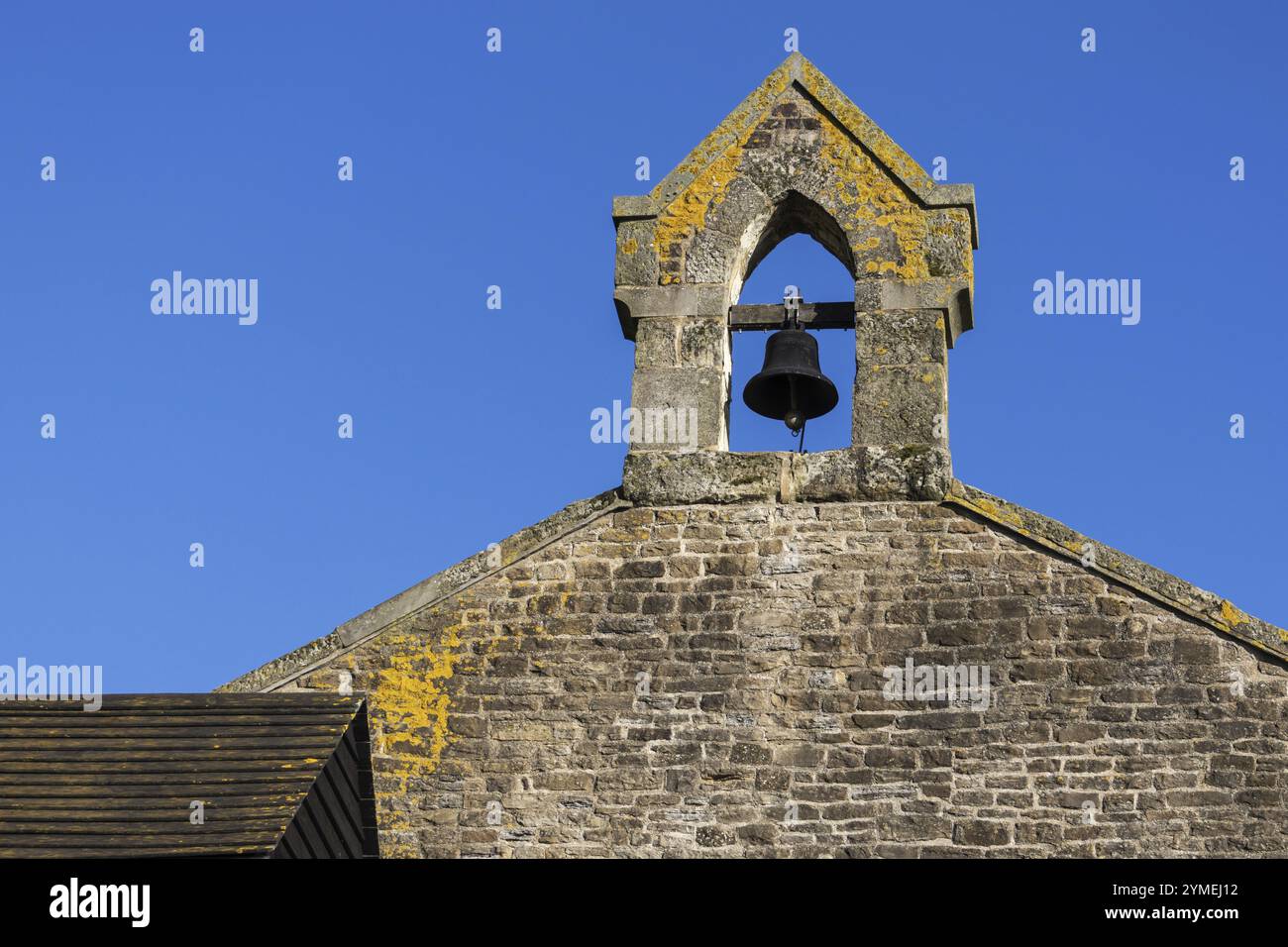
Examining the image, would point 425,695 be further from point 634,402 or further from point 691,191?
point 691,191

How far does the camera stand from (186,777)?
1002cm

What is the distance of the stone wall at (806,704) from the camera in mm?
11367

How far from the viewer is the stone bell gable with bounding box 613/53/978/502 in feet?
41.1

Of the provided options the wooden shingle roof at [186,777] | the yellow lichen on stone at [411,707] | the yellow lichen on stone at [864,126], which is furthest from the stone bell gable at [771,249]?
the wooden shingle roof at [186,777]

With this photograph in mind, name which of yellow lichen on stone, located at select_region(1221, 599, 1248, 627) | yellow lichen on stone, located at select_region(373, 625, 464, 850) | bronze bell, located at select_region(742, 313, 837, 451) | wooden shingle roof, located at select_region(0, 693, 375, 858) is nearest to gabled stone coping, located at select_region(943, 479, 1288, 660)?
yellow lichen on stone, located at select_region(1221, 599, 1248, 627)

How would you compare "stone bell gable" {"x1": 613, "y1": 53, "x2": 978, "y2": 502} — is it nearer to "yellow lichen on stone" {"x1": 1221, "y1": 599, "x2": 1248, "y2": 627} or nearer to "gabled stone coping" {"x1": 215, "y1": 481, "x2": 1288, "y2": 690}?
"gabled stone coping" {"x1": 215, "y1": 481, "x2": 1288, "y2": 690}

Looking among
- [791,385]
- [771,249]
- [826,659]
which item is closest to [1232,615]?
[826,659]

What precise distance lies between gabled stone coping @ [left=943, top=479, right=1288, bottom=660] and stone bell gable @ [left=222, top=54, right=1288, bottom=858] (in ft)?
0.05

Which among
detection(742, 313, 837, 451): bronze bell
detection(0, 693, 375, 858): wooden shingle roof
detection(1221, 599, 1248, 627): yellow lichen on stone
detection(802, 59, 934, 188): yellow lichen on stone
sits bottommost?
detection(0, 693, 375, 858): wooden shingle roof

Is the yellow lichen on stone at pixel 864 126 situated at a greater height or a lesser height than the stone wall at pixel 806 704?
greater

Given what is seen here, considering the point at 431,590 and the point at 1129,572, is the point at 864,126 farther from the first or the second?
the point at 431,590

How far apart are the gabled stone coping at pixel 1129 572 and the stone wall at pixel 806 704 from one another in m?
0.06

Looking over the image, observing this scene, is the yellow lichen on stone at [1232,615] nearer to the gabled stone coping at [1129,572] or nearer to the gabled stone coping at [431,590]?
the gabled stone coping at [1129,572]

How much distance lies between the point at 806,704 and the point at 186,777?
338 cm
